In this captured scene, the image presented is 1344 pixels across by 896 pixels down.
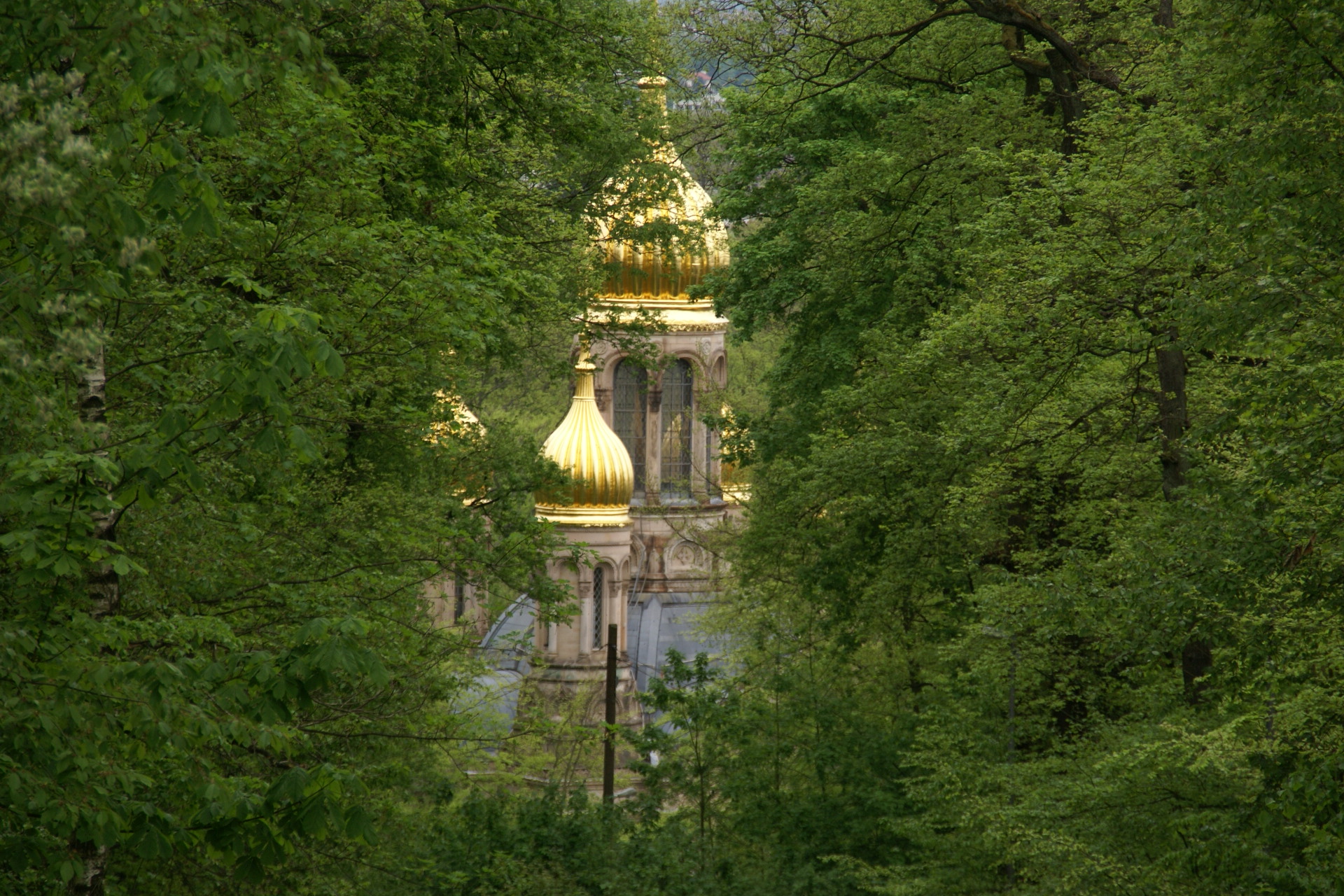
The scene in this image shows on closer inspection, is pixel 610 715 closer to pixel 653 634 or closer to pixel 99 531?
pixel 653 634

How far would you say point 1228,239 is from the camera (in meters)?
9.79

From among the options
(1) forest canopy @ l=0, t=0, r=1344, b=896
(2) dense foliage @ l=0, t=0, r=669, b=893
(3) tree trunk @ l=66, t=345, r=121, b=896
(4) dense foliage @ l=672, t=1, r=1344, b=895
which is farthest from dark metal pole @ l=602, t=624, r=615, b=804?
(3) tree trunk @ l=66, t=345, r=121, b=896

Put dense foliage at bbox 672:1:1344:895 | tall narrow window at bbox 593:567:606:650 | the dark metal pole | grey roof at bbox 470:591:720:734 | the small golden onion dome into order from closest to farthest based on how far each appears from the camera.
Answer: dense foliage at bbox 672:1:1344:895
the dark metal pole
the small golden onion dome
tall narrow window at bbox 593:567:606:650
grey roof at bbox 470:591:720:734

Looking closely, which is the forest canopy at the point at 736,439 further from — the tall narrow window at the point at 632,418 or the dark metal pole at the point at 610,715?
the tall narrow window at the point at 632,418

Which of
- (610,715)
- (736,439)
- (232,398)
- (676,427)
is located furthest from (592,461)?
(232,398)

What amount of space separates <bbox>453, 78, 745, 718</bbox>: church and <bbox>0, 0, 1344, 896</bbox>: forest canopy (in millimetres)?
11307

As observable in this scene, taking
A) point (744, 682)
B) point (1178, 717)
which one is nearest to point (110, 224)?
point (1178, 717)

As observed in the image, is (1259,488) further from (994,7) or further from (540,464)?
(540,464)

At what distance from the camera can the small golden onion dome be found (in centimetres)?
3634

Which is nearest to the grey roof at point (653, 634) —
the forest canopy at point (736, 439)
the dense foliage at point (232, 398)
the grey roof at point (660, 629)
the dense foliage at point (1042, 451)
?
the grey roof at point (660, 629)

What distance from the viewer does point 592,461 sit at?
36.3 meters

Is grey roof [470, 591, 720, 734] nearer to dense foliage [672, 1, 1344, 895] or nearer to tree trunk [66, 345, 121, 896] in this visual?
dense foliage [672, 1, 1344, 895]

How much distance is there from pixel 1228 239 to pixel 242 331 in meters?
6.56

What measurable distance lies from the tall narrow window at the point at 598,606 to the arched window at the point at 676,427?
5463mm
